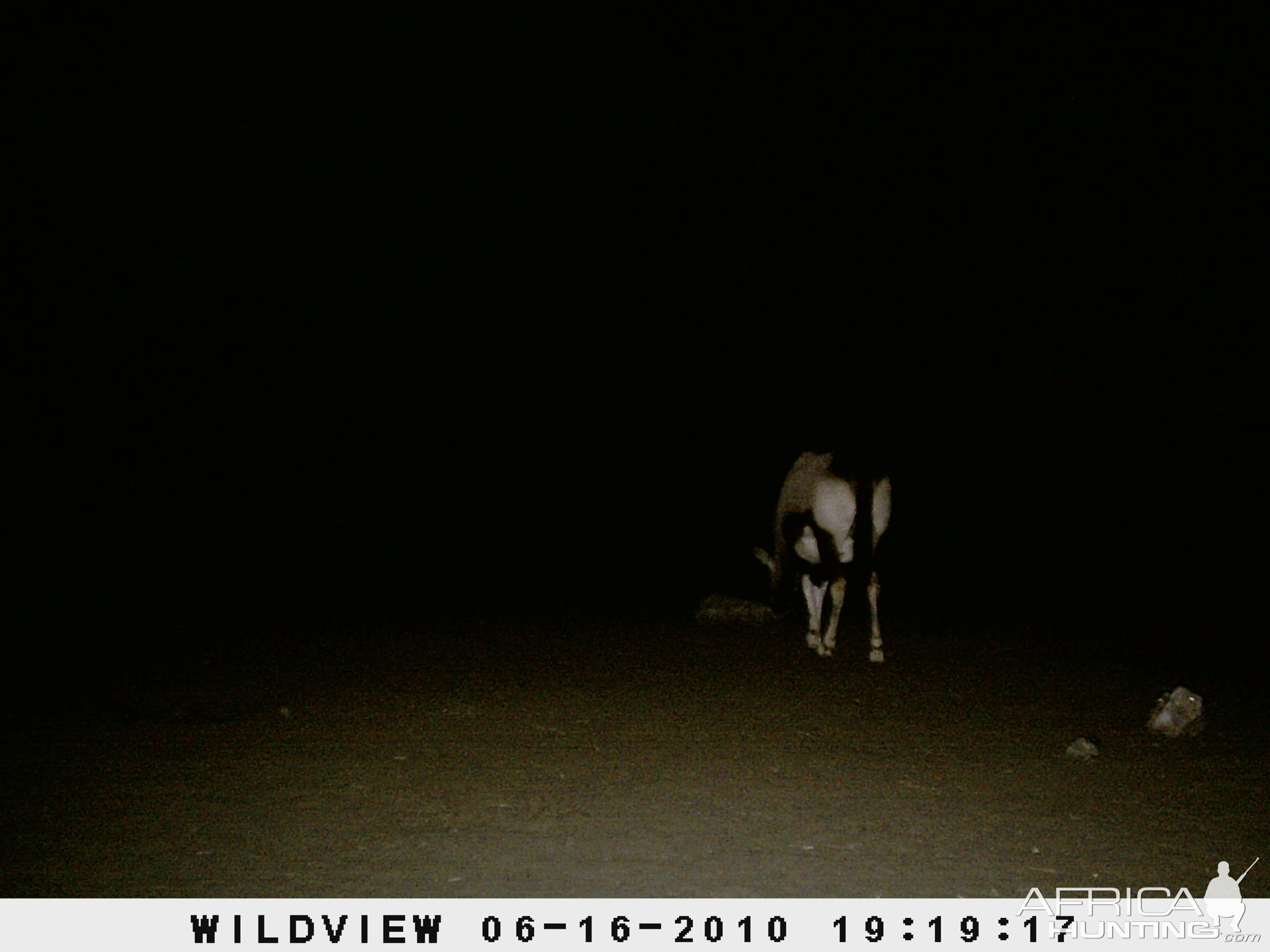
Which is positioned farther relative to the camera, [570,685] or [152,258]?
[152,258]

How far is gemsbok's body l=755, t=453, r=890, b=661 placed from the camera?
443 inches

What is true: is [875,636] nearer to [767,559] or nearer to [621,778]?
[767,559]

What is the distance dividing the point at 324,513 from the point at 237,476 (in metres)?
7.52

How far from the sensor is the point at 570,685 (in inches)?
370

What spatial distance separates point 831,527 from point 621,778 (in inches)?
201


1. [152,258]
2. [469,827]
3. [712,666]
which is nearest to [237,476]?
[152,258]

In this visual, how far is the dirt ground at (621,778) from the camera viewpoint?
17.1ft

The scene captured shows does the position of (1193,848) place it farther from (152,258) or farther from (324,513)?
(152,258)

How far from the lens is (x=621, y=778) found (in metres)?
6.77

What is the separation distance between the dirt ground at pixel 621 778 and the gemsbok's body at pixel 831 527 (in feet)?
2.65

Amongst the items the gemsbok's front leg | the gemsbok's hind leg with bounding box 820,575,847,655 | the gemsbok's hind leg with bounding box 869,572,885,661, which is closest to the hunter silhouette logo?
the gemsbok's hind leg with bounding box 869,572,885,661
